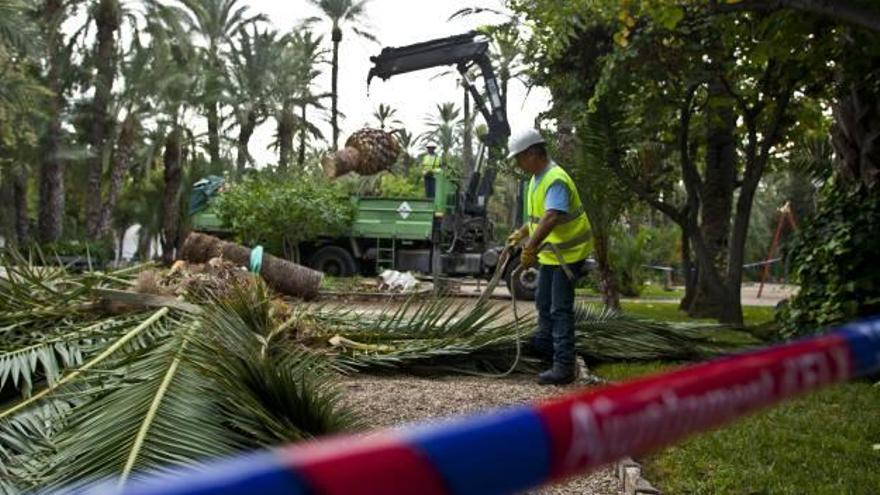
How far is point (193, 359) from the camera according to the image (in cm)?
363

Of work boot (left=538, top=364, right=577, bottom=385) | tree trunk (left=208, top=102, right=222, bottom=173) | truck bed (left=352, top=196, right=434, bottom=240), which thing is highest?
tree trunk (left=208, top=102, right=222, bottom=173)

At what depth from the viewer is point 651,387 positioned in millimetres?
786

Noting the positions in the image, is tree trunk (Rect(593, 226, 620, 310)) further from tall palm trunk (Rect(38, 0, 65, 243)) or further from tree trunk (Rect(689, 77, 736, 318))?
tall palm trunk (Rect(38, 0, 65, 243))

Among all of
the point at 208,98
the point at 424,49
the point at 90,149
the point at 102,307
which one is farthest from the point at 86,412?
the point at 208,98

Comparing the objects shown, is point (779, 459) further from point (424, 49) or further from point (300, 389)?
point (424, 49)

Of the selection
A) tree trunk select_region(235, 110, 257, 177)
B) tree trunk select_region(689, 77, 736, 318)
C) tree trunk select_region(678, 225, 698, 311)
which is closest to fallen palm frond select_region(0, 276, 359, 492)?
tree trunk select_region(689, 77, 736, 318)

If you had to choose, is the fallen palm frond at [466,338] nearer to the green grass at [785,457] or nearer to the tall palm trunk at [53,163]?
the green grass at [785,457]

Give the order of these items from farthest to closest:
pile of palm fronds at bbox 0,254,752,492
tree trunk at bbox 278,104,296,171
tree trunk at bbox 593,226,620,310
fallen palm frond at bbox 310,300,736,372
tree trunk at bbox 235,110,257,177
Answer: tree trunk at bbox 278,104,296,171 → tree trunk at bbox 235,110,257,177 → tree trunk at bbox 593,226,620,310 → fallen palm frond at bbox 310,300,736,372 → pile of palm fronds at bbox 0,254,752,492

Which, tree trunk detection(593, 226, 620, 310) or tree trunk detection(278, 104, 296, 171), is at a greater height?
tree trunk detection(278, 104, 296, 171)

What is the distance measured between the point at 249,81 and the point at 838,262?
1365 inches

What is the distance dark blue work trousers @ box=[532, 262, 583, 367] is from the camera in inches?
233

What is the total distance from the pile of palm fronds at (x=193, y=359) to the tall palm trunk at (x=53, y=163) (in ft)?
77.2

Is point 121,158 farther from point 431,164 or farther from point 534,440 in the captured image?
point 534,440

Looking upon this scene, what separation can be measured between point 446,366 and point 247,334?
2.06 meters
